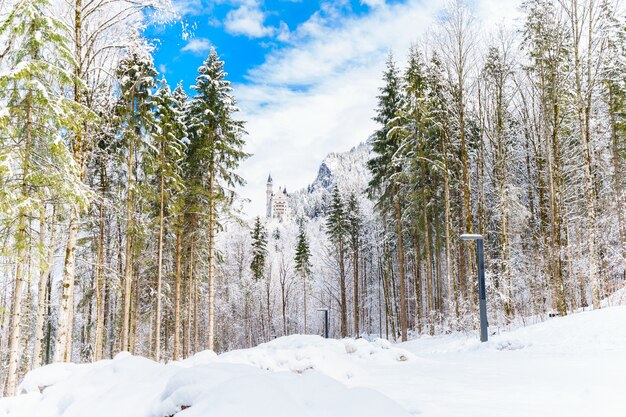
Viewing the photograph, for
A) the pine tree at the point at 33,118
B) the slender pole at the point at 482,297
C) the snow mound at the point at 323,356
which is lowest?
the snow mound at the point at 323,356

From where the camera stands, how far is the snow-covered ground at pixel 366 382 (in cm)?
297

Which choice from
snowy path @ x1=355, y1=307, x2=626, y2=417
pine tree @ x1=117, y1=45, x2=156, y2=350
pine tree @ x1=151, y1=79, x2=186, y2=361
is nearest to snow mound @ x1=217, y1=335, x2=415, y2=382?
snowy path @ x1=355, y1=307, x2=626, y2=417

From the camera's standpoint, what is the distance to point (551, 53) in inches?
619

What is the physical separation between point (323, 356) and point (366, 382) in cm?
145

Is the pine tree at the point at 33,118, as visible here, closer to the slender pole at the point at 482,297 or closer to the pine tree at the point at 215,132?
the pine tree at the point at 215,132

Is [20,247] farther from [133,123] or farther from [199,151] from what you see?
[199,151]

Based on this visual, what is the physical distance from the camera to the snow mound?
7.78 metres

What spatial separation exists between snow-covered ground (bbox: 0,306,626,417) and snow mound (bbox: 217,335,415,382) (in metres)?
0.03

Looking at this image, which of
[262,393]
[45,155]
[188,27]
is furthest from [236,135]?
[262,393]

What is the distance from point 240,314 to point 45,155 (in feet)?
136

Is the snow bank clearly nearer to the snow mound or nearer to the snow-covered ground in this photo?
the snow-covered ground

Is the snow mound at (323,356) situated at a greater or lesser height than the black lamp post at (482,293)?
lesser

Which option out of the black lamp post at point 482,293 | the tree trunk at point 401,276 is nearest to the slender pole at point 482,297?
the black lamp post at point 482,293

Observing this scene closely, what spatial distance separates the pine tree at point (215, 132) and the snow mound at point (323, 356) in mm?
9166
